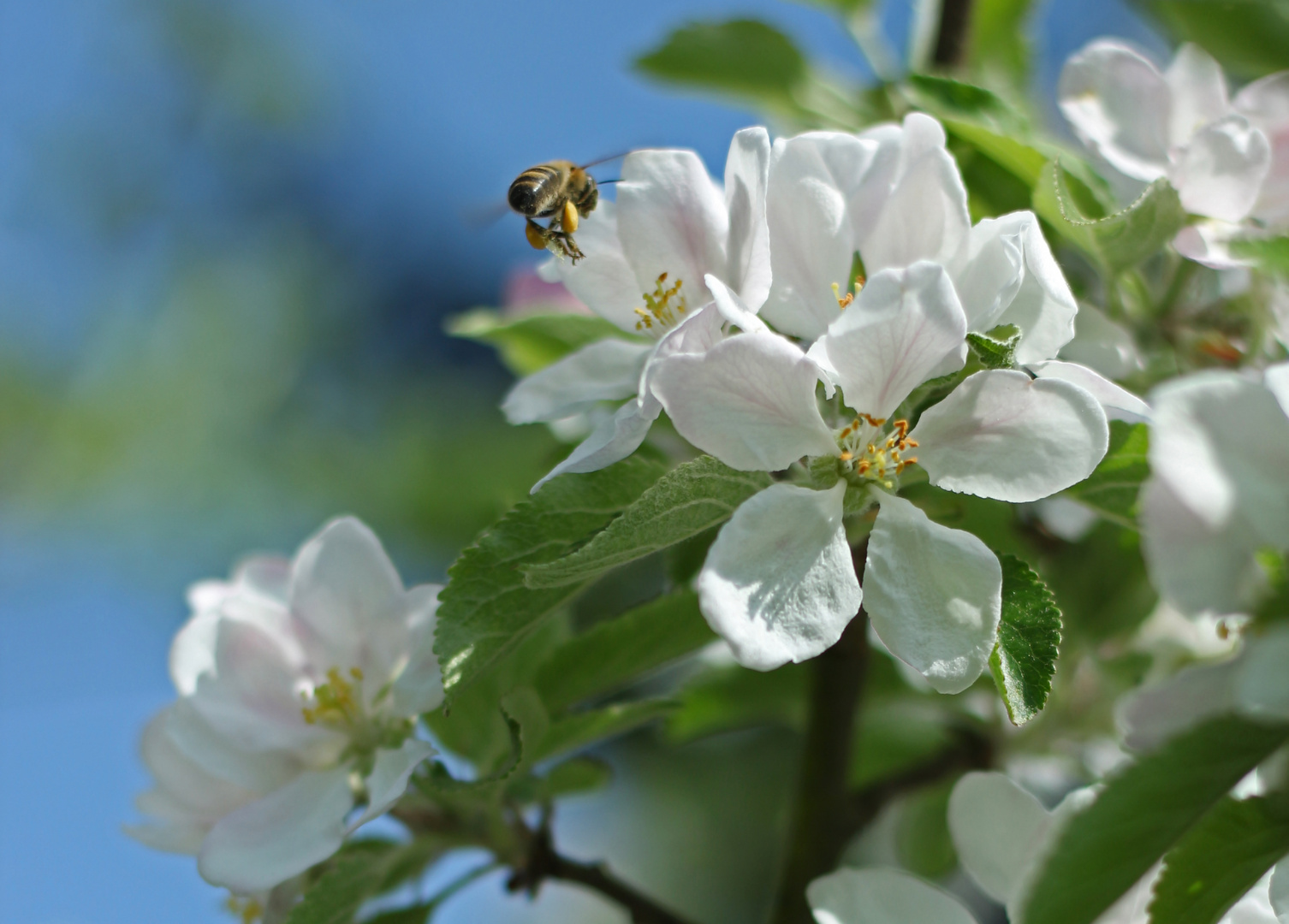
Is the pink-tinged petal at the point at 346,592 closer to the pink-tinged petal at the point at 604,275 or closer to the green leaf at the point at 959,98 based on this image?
the pink-tinged petal at the point at 604,275

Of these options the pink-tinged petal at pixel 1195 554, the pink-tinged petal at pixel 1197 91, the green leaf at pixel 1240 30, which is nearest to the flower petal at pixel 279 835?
the pink-tinged petal at pixel 1195 554

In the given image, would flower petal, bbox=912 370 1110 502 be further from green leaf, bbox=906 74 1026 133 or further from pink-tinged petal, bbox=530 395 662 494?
green leaf, bbox=906 74 1026 133

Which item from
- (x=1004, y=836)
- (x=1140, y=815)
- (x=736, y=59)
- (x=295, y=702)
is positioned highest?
(x=736, y=59)

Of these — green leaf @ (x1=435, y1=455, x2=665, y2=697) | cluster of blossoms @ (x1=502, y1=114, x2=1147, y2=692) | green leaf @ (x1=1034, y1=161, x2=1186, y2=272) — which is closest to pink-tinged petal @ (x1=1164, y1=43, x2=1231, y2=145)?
green leaf @ (x1=1034, y1=161, x2=1186, y2=272)

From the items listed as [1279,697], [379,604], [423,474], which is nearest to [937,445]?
[1279,697]

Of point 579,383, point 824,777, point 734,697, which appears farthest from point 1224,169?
point 734,697

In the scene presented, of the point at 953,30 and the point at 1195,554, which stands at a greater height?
the point at 953,30

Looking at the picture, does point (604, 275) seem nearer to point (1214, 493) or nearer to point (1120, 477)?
point (1120, 477)

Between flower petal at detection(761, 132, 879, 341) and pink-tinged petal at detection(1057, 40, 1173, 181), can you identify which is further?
pink-tinged petal at detection(1057, 40, 1173, 181)
